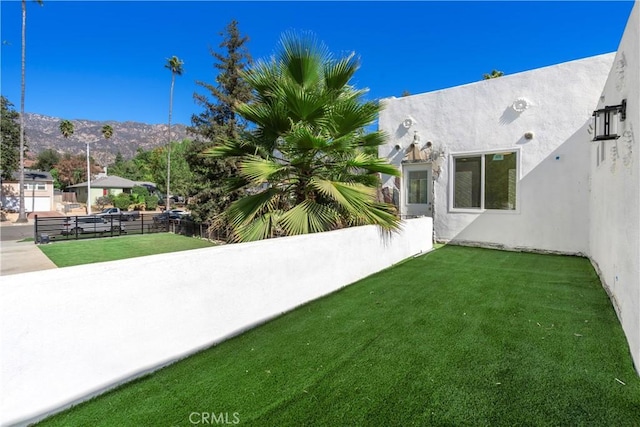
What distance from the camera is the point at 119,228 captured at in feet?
54.2

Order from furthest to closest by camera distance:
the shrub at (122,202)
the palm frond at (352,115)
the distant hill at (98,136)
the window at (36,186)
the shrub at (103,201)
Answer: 1. the distant hill at (98,136)
2. the shrub at (103,201)
3. the shrub at (122,202)
4. the window at (36,186)
5. the palm frond at (352,115)

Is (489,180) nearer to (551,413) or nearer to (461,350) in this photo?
(461,350)

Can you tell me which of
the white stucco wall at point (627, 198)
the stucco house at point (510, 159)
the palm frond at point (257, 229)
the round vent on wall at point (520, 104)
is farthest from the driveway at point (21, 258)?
the round vent on wall at point (520, 104)

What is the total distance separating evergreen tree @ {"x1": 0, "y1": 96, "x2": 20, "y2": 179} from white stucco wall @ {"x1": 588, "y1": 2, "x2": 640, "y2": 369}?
39.3 metres

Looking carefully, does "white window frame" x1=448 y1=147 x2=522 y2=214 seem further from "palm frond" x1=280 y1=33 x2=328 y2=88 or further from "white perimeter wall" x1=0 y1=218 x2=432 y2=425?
"white perimeter wall" x1=0 y1=218 x2=432 y2=425

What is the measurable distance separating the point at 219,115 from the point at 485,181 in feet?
44.5

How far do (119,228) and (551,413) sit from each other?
19.1m

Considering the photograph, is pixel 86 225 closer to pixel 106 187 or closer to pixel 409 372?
pixel 409 372

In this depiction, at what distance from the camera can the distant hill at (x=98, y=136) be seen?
322 ft

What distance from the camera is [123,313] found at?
2.32m

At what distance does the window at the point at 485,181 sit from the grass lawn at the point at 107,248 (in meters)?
10.1

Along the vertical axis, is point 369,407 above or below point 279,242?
below

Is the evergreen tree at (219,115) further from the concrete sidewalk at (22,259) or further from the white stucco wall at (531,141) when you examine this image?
the white stucco wall at (531,141)

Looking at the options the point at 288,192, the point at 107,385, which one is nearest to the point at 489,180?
the point at 288,192
